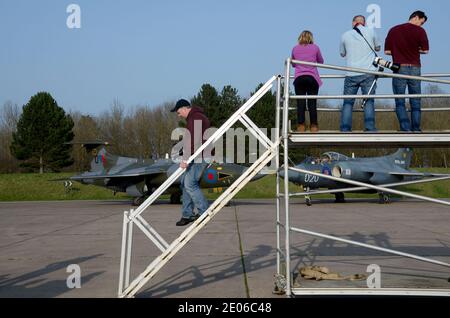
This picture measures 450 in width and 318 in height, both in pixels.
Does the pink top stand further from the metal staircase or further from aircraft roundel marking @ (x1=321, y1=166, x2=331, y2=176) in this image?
aircraft roundel marking @ (x1=321, y1=166, x2=331, y2=176)

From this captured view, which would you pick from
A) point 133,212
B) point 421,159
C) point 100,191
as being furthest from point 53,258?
point 421,159

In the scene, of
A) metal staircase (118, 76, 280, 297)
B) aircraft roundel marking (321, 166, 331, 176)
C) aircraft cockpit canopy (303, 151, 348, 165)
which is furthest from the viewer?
aircraft cockpit canopy (303, 151, 348, 165)

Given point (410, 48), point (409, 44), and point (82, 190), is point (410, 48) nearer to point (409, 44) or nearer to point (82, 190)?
point (409, 44)

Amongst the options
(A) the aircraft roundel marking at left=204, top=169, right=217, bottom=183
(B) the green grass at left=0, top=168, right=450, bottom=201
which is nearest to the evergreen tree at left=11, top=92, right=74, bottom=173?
(B) the green grass at left=0, top=168, right=450, bottom=201

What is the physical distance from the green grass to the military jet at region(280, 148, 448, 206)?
228 inches

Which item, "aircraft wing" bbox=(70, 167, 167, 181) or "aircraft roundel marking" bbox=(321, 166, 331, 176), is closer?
"aircraft roundel marking" bbox=(321, 166, 331, 176)

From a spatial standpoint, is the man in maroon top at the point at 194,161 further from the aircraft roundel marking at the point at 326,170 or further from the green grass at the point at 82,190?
the green grass at the point at 82,190

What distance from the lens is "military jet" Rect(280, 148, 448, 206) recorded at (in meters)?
24.3

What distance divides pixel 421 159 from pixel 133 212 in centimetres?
5112

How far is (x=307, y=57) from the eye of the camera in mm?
6504

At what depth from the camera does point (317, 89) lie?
643 cm

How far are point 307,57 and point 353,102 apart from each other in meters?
0.87

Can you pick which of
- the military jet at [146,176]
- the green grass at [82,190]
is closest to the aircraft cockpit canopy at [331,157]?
the military jet at [146,176]
